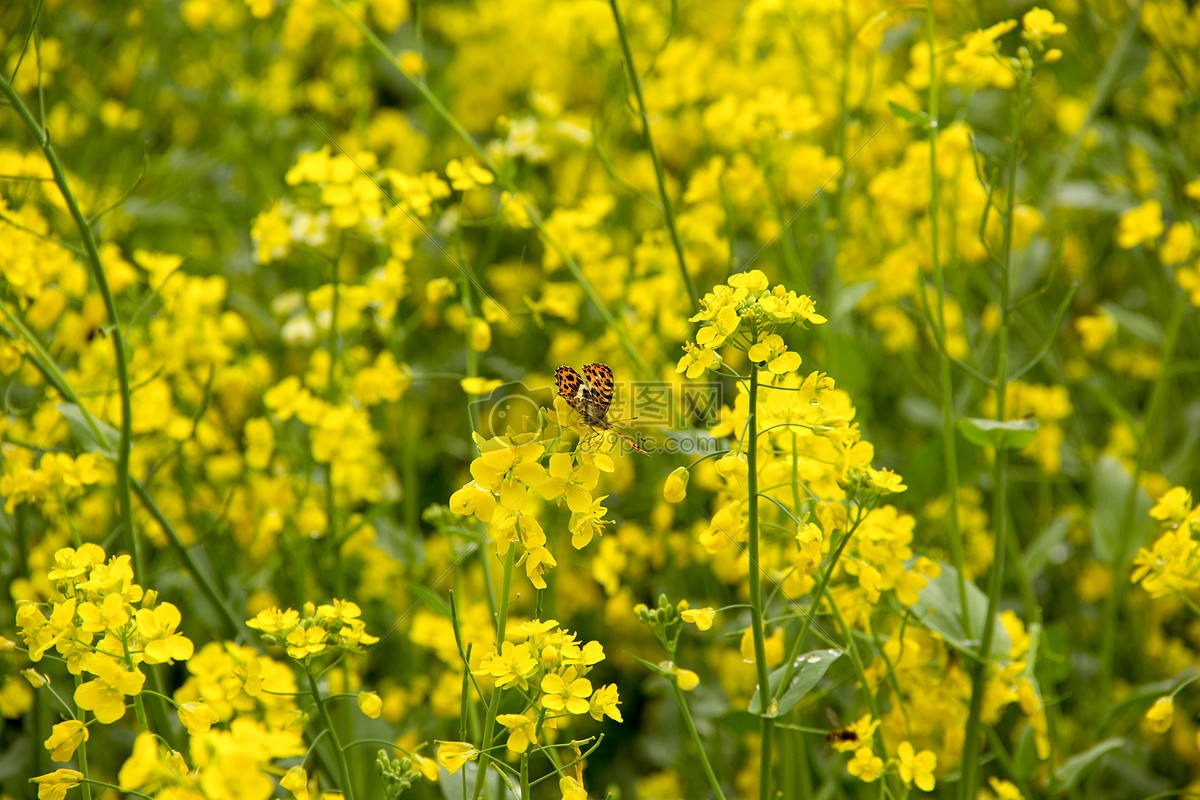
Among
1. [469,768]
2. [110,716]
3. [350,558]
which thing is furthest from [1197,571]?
[350,558]

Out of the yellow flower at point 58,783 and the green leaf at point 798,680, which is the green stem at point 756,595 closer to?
the green leaf at point 798,680

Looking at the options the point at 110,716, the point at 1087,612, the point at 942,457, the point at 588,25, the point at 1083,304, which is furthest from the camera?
the point at 1083,304

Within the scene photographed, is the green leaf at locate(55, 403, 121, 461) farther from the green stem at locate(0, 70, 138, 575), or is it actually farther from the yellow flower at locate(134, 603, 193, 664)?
the yellow flower at locate(134, 603, 193, 664)

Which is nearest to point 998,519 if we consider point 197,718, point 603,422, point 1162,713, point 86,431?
point 1162,713

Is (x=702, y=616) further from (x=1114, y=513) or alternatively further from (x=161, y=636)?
(x=1114, y=513)

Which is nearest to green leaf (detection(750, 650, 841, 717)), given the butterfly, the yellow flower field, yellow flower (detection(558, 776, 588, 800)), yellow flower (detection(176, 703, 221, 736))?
the yellow flower field

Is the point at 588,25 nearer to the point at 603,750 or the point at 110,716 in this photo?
the point at 603,750
